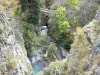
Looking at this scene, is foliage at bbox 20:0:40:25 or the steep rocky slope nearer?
the steep rocky slope

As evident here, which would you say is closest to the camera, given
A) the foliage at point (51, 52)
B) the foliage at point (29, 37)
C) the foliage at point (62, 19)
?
the foliage at point (51, 52)

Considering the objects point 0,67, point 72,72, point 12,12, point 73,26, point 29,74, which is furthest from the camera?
point 73,26

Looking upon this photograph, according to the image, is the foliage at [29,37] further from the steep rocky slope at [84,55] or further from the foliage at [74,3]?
the steep rocky slope at [84,55]

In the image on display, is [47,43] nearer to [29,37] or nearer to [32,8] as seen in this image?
[29,37]

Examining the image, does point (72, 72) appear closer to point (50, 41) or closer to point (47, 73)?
point (47, 73)

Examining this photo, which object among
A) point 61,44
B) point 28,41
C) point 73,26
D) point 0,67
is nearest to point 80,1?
point 73,26

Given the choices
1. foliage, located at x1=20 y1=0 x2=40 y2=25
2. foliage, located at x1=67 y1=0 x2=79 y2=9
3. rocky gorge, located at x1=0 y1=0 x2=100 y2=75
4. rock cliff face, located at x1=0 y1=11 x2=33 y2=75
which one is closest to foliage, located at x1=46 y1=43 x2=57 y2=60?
rocky gorge, located at x1=0 y1=0 x2=100 y2=75

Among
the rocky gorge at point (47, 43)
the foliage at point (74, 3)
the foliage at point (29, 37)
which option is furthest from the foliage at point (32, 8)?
the foliage at point (74, 3)

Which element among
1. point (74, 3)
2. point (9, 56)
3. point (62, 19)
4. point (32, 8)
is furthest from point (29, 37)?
point (9, 56)

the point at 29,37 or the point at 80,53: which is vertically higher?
the point at 80,53

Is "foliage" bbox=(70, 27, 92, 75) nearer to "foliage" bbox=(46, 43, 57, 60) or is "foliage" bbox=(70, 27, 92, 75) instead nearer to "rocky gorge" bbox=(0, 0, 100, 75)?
"rocky gorge" bbox=(0, 0, 100, 75)

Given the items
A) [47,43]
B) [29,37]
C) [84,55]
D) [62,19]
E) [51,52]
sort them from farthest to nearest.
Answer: [47,43] → [62,19] → [29,37] → [51,52] → [84,55]
